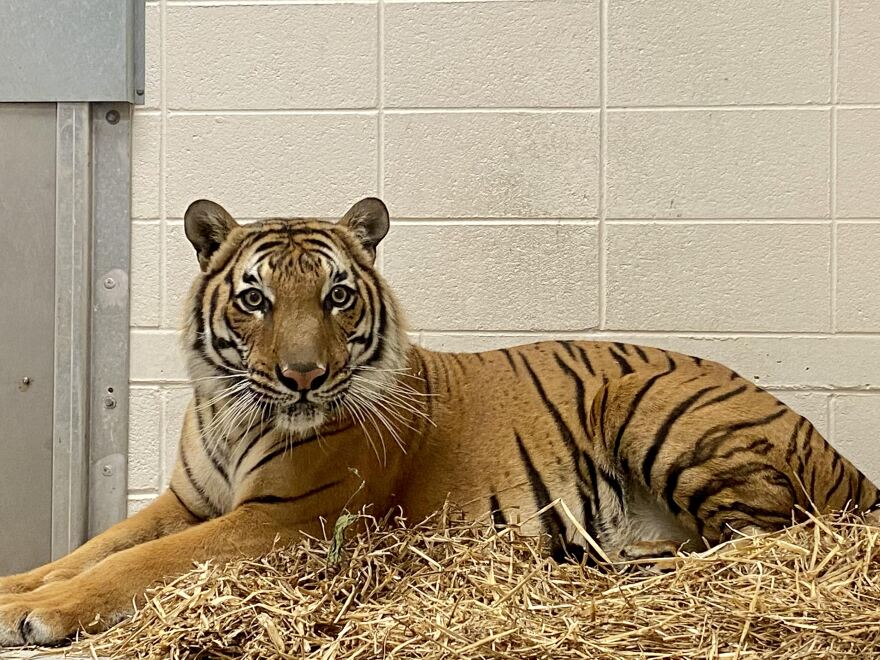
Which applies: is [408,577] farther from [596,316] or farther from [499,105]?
[499,105]

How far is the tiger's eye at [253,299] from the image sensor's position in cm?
260

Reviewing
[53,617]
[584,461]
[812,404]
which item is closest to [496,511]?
[584,461]

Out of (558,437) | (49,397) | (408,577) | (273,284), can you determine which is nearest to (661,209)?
(558,437)

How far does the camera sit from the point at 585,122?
3.54m

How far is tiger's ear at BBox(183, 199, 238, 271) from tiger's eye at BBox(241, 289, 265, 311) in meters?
0.22

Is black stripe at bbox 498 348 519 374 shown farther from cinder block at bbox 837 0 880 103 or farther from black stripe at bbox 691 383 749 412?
cinder block at bbox 837 0 880 103

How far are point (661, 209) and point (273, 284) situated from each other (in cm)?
155

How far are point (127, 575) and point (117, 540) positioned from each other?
1.58ft

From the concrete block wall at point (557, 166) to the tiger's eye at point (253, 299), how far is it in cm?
102

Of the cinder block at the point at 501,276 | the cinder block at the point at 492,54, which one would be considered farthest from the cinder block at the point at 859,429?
the cinder block at the point at 492,54

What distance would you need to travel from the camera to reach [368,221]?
2.82 meters

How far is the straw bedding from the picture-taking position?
1927 mm

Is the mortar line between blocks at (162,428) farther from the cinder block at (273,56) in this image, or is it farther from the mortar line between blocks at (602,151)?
the mortar line between blocks at (602,151)

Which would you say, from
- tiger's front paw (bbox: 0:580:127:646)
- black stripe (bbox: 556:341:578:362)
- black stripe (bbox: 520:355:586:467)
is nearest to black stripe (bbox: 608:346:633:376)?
black stripe (bbox: 556:341:578:362)
